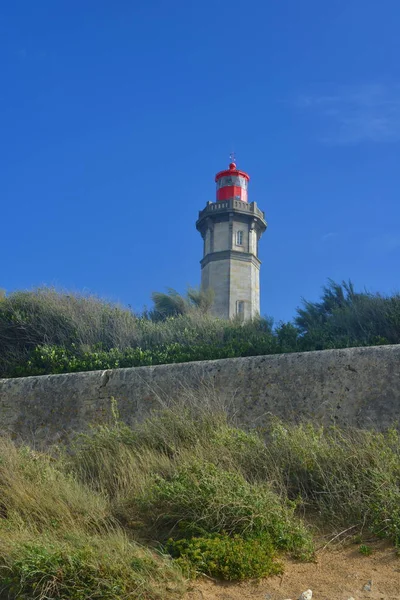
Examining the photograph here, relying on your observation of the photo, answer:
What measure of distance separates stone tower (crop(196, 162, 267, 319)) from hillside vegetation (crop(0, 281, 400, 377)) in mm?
18994

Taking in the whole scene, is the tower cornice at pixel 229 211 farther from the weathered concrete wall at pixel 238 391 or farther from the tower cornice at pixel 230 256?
the weathered concrete wall at pixel 238 391

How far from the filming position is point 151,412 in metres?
7.09

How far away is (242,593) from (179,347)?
684 cm

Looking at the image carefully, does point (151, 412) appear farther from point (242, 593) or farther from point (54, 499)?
point (242, 593)

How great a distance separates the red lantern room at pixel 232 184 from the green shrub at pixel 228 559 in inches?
1294

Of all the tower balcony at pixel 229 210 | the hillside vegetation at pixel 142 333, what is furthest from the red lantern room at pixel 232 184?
the hillside vegetation at pixel 142 333

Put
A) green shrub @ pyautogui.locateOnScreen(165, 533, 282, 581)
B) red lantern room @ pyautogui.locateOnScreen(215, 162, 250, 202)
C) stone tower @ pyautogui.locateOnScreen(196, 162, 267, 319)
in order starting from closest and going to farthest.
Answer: green shrub @ pyautogui.locateOnScreen(165, 533, 282, 581)
stone tower @ pyautogui.locateOnScreen(196, 162, 267, 319)
red lantern room @ pyautogui.locateOnScreen(215, 162, 250, 202)

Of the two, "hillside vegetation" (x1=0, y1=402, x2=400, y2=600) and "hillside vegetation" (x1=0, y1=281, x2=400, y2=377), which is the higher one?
"hillside vegetation" (x1=0, y1=281, x2=400, y2=377)

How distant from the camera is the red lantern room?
121 ft

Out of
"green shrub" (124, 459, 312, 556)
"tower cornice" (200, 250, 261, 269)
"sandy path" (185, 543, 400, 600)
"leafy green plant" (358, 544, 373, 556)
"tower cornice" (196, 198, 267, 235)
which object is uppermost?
"tower cornice" (196, 198, 267, 235)

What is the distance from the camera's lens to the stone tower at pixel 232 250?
112 ft

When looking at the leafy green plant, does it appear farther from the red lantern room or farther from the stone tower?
the red lantern room

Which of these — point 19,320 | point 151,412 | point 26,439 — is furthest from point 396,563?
point 19,320

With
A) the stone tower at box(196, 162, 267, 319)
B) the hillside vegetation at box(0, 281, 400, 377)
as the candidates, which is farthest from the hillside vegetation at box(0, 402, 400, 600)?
the stone tower at box(196, 162, 267, 319)
